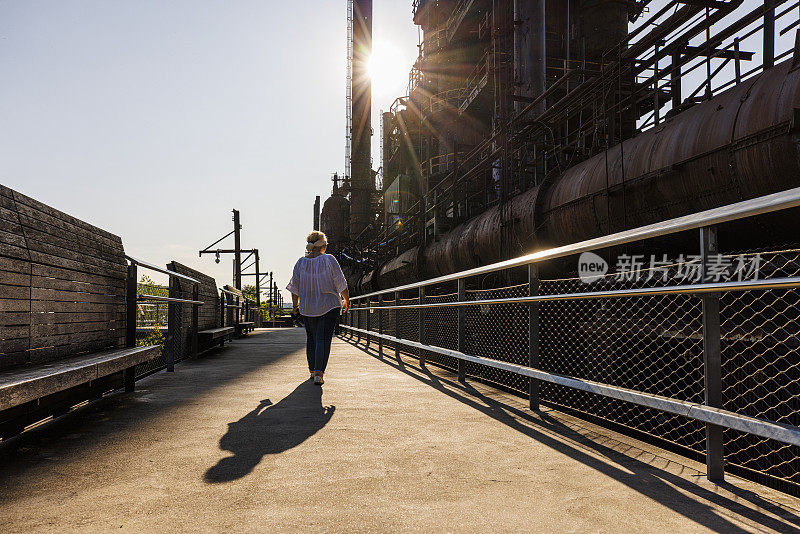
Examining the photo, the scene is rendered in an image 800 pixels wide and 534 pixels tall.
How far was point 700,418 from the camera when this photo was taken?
2441 mm

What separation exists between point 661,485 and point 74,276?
4.13 metres

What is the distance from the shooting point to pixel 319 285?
19.7 feet

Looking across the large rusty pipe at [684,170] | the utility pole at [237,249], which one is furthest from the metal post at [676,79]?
the utility pole at [237,249]

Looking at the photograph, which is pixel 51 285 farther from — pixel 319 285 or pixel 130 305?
pixel 319 285

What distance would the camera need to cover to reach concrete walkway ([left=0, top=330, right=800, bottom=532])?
6.66 ft

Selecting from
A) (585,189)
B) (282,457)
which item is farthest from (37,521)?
(585,189)

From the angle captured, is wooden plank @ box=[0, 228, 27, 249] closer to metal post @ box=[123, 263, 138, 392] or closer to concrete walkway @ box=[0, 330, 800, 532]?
concrete walkway @ box=[0, 330, 800, 532]

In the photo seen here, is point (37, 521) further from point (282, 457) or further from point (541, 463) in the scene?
point (541, 463)

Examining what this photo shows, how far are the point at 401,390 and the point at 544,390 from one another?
231cm

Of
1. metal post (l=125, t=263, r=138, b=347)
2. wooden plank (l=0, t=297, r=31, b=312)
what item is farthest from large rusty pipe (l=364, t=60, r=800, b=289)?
wooden plank (l=0, t=297, r=31, b=312)

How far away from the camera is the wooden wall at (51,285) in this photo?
3170mm

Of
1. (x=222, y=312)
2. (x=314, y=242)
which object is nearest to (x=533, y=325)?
(x=314, y=242)

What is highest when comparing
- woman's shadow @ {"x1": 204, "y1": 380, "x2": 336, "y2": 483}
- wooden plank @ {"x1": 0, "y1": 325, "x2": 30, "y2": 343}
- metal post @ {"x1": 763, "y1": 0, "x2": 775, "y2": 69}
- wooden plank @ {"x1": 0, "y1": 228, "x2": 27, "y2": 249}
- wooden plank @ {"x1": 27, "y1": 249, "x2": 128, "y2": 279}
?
metal post @ {"x1": 763, "y1": 0, "x2": 775, "y2": 69}

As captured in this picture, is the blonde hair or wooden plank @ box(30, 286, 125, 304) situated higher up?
the blonde hair
